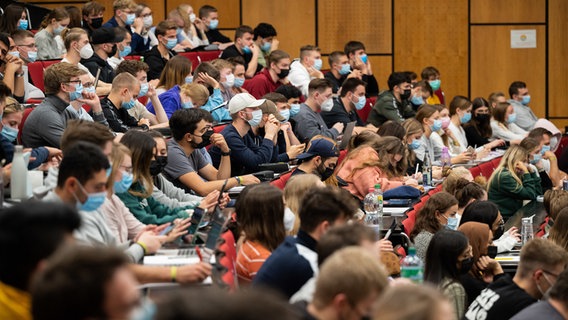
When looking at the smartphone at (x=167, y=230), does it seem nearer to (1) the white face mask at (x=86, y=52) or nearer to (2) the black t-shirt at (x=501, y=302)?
(2) the black t-shirt at (x=501, y=302)

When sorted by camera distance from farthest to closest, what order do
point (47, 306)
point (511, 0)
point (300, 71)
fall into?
point (511, 0), point (300, 71), point (47, 306)

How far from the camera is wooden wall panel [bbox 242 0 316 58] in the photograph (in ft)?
44.7

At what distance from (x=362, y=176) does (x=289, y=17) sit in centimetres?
687

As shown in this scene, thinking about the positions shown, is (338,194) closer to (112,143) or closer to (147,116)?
(112,143)

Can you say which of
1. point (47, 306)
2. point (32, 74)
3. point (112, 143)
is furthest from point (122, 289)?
point (32, 74)

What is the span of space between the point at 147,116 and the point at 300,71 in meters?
3.30

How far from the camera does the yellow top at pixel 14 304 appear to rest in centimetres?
264

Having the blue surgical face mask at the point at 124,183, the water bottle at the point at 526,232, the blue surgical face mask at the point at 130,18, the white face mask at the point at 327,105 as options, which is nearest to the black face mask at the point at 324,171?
the water bottle at the point at 526,232

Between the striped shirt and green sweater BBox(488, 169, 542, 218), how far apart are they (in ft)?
14.4

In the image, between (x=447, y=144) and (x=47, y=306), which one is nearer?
(x=47, y=306)

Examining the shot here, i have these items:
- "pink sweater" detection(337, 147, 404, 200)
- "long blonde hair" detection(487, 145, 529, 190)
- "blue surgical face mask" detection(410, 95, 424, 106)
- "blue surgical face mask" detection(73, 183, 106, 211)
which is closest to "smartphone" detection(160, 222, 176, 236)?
"blue surgical face mask" detection(73, 183, 106, 211)

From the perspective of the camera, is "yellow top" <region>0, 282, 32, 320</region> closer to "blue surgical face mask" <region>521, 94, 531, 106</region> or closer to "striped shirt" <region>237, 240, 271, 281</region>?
"striped shirt" <region>237, 240, 271, 281</region>

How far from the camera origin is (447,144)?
33.4ft

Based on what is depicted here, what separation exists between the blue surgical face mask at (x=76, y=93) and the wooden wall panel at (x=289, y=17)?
24.9ft
